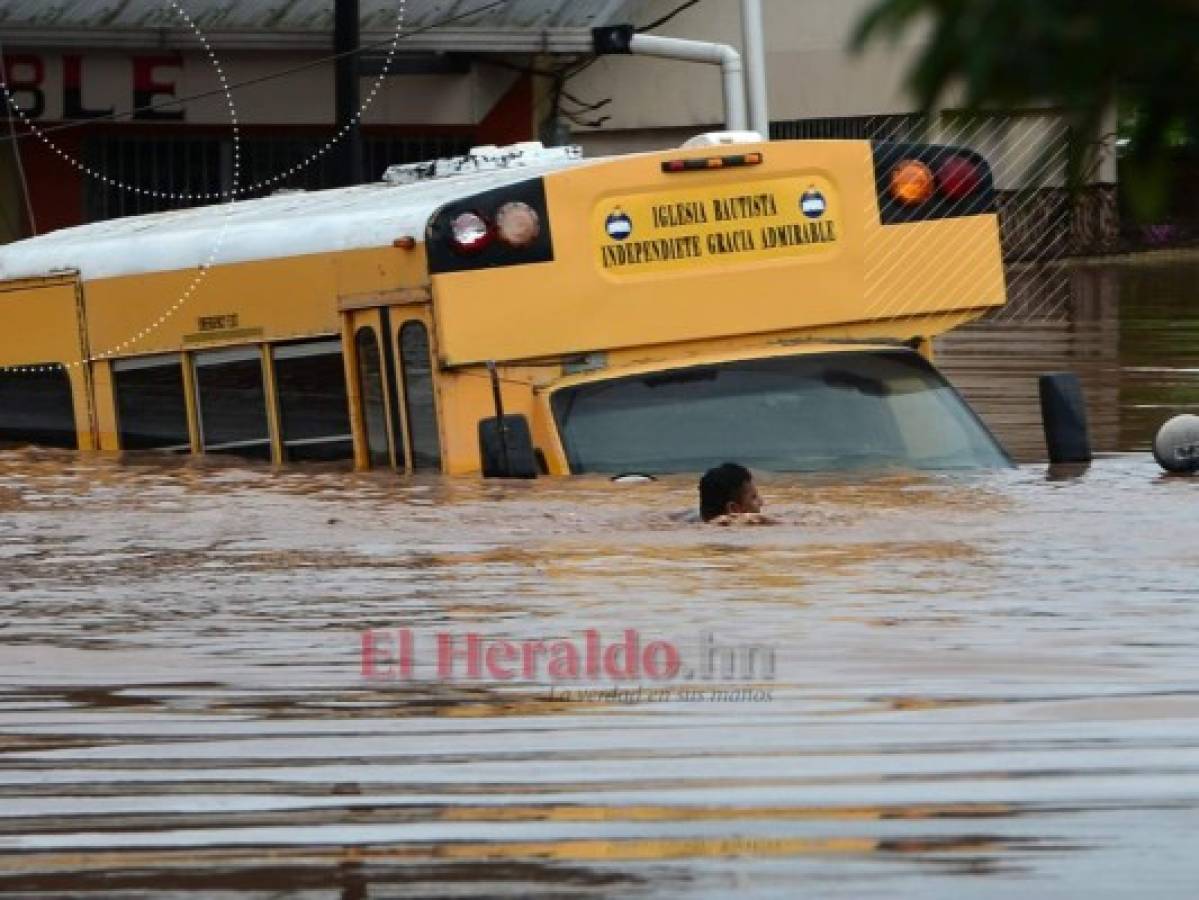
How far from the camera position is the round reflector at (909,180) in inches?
580

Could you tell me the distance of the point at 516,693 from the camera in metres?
9.62

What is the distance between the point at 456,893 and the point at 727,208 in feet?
26.4

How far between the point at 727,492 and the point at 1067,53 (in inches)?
353

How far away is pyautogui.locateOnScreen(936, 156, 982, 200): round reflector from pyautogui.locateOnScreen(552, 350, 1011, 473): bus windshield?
3.48 ft

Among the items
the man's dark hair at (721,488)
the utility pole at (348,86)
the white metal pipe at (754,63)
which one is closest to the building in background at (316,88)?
the utility pole at (348,86)

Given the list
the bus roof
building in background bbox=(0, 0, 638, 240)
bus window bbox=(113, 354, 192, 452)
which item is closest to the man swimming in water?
the bus roof

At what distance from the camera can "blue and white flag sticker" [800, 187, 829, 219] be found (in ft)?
47.9

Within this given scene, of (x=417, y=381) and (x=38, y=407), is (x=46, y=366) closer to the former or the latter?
(x=38, y=407)

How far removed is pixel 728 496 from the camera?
12961 mm

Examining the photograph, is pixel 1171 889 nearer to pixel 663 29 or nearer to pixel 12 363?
pixel 12 363

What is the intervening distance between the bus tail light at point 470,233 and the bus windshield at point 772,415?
30.2 inches

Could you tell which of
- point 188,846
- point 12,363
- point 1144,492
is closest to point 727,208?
point 1144,492

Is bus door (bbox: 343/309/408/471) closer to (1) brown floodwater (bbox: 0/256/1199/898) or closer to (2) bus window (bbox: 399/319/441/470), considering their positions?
(2) bus window (bbox: 399/319/441/470)

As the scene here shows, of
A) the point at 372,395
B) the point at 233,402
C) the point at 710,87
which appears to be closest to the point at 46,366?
the point at 233,402
